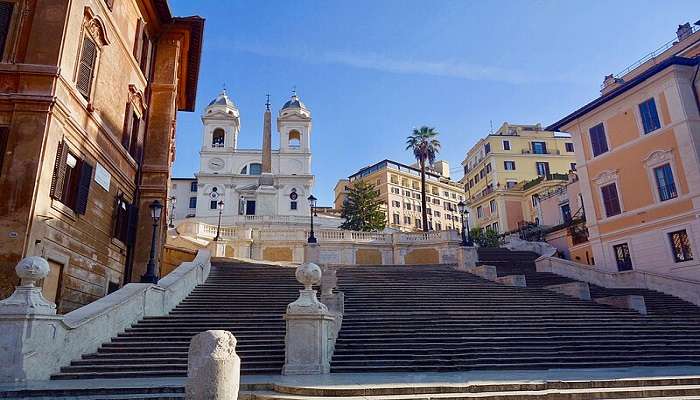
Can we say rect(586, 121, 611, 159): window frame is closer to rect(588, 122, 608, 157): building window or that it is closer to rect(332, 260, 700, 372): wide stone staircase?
rect(588, 122, 608, 157): building window

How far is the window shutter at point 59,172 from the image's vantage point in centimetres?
1165

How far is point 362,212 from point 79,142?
4657 centimetres

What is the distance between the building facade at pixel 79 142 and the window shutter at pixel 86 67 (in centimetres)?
3

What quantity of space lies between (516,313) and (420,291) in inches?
153

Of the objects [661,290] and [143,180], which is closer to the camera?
[143,180]

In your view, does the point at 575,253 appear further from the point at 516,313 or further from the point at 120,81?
the point at 120,81

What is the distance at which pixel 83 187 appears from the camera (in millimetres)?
13023

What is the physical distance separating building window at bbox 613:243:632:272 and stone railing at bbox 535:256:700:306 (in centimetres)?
222

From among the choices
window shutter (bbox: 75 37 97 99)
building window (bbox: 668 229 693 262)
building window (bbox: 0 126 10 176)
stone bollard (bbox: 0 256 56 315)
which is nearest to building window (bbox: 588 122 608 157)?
building window (bbox: 668 229 693 262)

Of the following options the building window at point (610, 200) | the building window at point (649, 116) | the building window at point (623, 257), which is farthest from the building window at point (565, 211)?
the building window at point (649, 116)

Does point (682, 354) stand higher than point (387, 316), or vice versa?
point (387, 316)

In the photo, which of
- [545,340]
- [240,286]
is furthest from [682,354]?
[240,286]

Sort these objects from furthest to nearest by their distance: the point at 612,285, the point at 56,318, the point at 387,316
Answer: the point at 612,285, the point at 387,316, the point at 56,318

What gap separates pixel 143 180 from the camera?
18.2m
